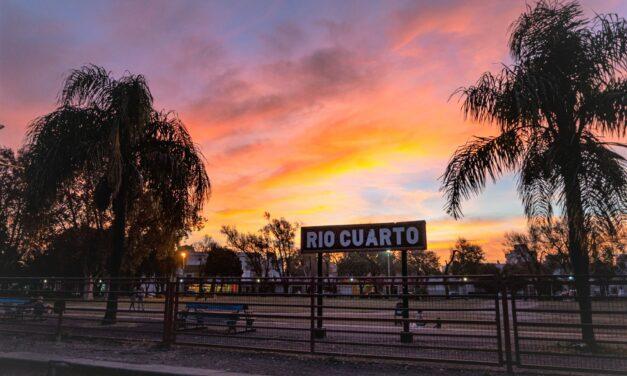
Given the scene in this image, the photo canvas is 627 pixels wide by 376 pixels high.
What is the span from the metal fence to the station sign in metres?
1.45

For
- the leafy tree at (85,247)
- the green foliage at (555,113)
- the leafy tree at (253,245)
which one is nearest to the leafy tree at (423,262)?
the leafy tree at (253,245)

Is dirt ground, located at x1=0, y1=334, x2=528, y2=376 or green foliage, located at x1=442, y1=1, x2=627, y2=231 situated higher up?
green foliage, located at x1=442, y1=1, x2=627, y2=231

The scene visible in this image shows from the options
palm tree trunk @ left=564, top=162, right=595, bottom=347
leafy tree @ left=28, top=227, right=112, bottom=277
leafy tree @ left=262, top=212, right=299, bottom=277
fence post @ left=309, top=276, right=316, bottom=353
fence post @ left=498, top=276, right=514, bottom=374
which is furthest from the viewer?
leafy tree @ left=262, top=212, right=299, bottom=277

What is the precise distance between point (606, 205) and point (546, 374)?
145 inches

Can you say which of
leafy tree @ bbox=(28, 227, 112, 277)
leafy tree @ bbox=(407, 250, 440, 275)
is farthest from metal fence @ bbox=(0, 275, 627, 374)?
leafy tree @ bbox=(407, 250, 440, 275)

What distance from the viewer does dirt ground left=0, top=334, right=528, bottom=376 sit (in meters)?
8.59

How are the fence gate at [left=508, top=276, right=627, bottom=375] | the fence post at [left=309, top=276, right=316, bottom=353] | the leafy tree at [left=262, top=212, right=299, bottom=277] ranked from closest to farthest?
the fence gate at [left=508, top=276, right=627, bottom=375]
the fence post at [left=309, top=276, right=316, bottom=353]
the leafy tree at [left=262, top=212, right=299, bottom=277]

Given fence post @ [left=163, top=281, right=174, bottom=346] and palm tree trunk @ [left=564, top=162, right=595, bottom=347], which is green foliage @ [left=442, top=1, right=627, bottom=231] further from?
fence post @ [left=163, top=281, right=174, bottom=346]

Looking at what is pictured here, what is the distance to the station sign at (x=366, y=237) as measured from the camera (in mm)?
13438

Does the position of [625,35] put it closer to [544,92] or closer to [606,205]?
[544,92]

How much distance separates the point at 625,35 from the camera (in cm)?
1034

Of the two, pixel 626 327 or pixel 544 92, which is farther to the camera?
pixel 544 92

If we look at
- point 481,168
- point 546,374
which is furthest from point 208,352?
point 481,168

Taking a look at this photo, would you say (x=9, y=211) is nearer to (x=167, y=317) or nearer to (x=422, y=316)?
(x=167, y=317)
